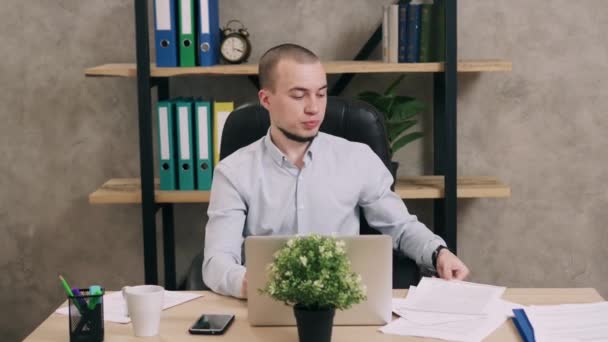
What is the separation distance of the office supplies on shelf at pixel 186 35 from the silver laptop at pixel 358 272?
1.44 metres

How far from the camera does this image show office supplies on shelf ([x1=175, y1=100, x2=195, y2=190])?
2969mm

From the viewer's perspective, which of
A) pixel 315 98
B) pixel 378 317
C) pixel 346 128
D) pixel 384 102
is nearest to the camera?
pixel 378 317

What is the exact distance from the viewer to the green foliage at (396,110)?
2969 mm

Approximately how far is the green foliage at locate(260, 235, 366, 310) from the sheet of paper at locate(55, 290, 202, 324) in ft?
1.22

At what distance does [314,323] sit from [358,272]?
15cm

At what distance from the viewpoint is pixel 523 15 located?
3.22 m

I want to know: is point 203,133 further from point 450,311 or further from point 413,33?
point 450,311

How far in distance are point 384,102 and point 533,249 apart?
90 cm

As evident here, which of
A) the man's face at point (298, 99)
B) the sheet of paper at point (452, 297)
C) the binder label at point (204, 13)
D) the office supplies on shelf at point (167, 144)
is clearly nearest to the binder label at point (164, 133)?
the office supplies on shelf at point (167, 144)

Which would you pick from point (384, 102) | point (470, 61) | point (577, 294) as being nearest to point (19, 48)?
point (384, 102)

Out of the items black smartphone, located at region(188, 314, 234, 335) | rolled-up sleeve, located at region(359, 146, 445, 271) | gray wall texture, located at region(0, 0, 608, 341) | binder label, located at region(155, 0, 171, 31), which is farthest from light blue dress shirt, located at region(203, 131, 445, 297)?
gray wall texture, located at region(0, 0, 608, 341)

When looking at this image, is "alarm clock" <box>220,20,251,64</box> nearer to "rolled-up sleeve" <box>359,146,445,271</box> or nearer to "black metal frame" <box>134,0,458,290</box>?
"black metal frame" <box>134,0,458,290</box>

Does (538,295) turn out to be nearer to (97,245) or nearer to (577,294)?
(577,294)

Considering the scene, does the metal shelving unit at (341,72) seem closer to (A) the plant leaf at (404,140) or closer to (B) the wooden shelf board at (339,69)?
(B) the wooden shelf board at (339,69)
